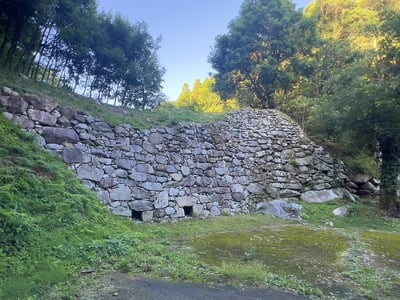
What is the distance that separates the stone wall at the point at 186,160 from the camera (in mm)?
6648

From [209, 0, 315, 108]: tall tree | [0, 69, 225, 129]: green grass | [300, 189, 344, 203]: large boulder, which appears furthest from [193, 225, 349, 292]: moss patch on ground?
[209, 0, 315, 108]: tall tree

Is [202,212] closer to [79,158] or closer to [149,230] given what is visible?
[149,230]

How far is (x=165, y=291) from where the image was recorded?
314 cm

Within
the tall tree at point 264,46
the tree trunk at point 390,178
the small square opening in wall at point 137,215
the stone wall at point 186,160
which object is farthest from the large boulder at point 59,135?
the tall tree at point 264,46

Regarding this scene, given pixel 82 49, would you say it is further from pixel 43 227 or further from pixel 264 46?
pixel 264 46

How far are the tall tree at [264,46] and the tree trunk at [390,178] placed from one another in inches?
236

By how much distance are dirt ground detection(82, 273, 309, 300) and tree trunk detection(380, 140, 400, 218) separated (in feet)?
24.6

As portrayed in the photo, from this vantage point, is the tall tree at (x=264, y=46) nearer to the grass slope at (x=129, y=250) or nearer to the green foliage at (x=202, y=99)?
the green foliage at (x=202, y=99)

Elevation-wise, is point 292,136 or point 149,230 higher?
point 292,136

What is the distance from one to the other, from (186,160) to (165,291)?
550 centimetres

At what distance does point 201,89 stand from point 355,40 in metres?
10.6

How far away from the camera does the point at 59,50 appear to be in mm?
8758

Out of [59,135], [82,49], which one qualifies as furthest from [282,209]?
[82,49]

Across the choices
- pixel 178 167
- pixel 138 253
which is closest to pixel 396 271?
pixel 138 253
